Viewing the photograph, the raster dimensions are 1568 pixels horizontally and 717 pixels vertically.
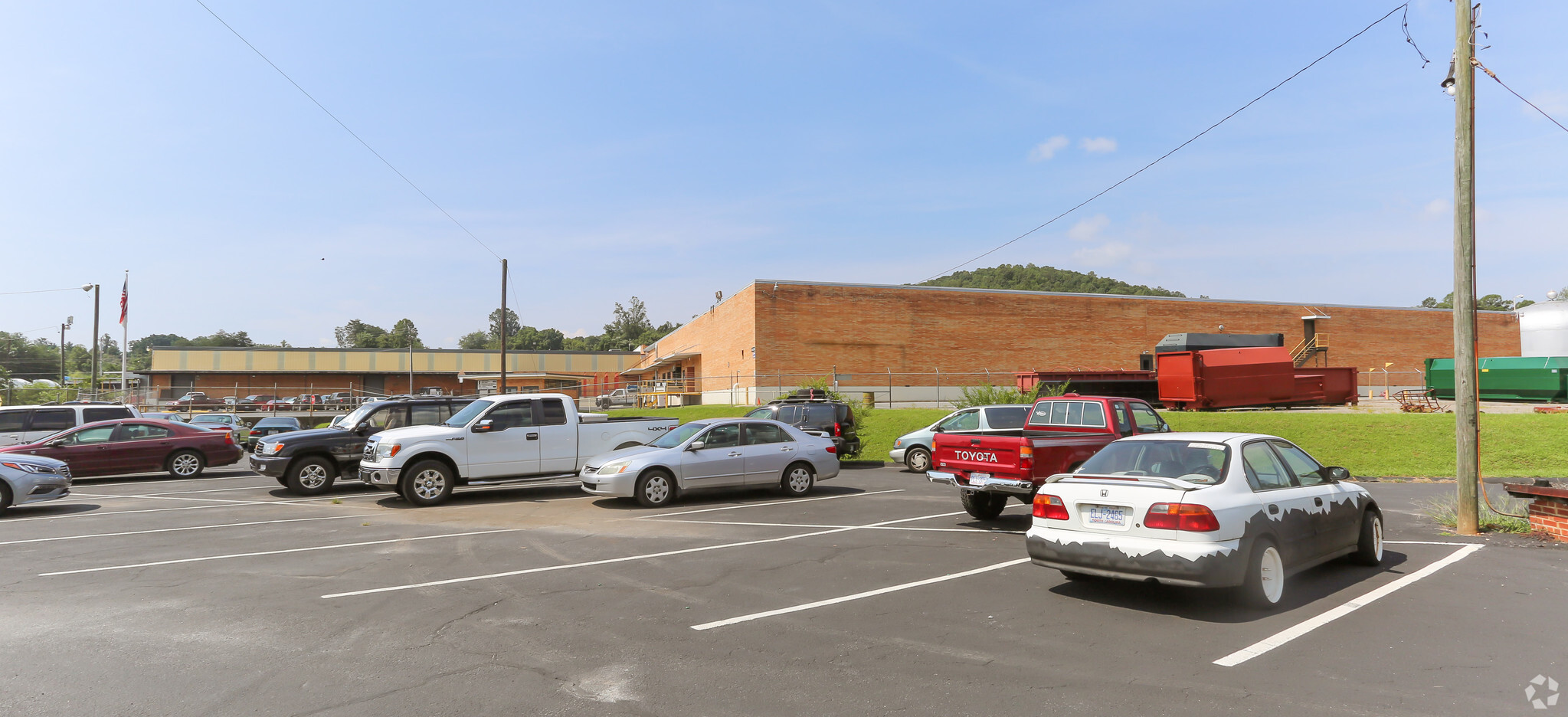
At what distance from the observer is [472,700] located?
15.2 ft

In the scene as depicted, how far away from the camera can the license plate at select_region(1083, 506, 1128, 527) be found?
254 inches

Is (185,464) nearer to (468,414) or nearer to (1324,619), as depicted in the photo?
(468,414)

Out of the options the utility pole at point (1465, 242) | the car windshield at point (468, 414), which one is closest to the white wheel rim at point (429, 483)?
the car windshield at point (468, 414)

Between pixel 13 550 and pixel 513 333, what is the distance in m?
168

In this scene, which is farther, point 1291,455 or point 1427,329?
point 1427,329

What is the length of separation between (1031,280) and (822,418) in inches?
1903

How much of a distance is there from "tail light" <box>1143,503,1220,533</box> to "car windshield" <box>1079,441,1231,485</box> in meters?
0.43

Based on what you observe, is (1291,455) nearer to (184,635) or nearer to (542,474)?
(184,635)

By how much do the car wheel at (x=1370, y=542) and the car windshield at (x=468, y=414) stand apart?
1229cm

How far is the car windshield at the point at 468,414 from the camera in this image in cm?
1405

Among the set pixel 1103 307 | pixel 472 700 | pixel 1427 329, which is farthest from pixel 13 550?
pixel 1427 329

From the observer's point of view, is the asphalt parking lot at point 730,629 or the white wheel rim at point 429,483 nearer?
the asphalt parking lot at point 730,629

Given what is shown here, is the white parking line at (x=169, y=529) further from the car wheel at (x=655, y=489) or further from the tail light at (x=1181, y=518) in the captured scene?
the tail light at (x=1181, y=518)

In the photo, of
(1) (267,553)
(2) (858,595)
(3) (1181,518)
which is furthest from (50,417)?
(3) (1181,518)
